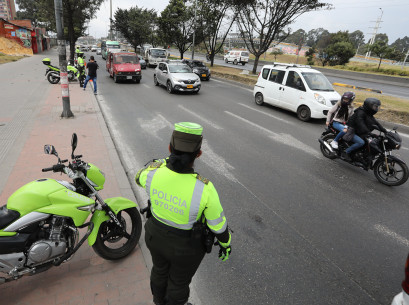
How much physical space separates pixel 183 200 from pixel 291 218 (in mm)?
3005

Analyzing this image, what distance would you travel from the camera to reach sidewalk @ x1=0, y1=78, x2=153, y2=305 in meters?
2.77

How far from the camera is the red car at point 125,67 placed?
17531 mm

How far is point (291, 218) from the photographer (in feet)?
14.4

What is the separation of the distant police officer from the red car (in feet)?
55.5

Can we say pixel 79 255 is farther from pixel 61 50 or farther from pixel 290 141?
pixel 61 50

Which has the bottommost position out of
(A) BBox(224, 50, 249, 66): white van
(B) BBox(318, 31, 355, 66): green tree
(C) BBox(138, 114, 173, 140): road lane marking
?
(C) BBox(138, 114, 173, 140): road lane marking

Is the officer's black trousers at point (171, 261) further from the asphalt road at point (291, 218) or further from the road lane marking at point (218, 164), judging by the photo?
the road lane marking at point (218, 164)

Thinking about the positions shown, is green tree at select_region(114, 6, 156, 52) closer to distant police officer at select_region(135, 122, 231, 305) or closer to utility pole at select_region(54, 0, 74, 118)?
utility pole at select_region(54, 0, 74, 118)

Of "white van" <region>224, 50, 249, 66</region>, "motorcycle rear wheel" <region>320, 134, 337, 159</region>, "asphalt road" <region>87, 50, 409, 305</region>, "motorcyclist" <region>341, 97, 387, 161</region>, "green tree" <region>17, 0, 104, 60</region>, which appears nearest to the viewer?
"asphalt road" <region>87, 50, 409, 305</region>

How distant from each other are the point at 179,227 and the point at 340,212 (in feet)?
12.1

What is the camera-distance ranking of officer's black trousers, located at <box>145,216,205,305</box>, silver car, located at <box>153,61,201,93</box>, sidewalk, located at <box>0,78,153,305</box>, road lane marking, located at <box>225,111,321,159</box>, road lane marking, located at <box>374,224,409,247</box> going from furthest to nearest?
silver car, located at <box>153,61,201,93</box> < road lane marking, located at <box>225,111,321,159</box> < road lane marking, located at <box>374,224,409,247</box> < sidewalk, located at <box>0,78,153,305</box> < officer's black trousers, located at <box>145,216,205,305</box>

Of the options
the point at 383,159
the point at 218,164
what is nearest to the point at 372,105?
the point at 383,159

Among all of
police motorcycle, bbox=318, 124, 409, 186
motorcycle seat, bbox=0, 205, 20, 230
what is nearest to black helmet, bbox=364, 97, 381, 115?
police motorcycle, bbox=318, 124, 409, 186

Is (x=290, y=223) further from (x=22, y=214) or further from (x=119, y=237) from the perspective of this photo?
(x=22, y=214)
